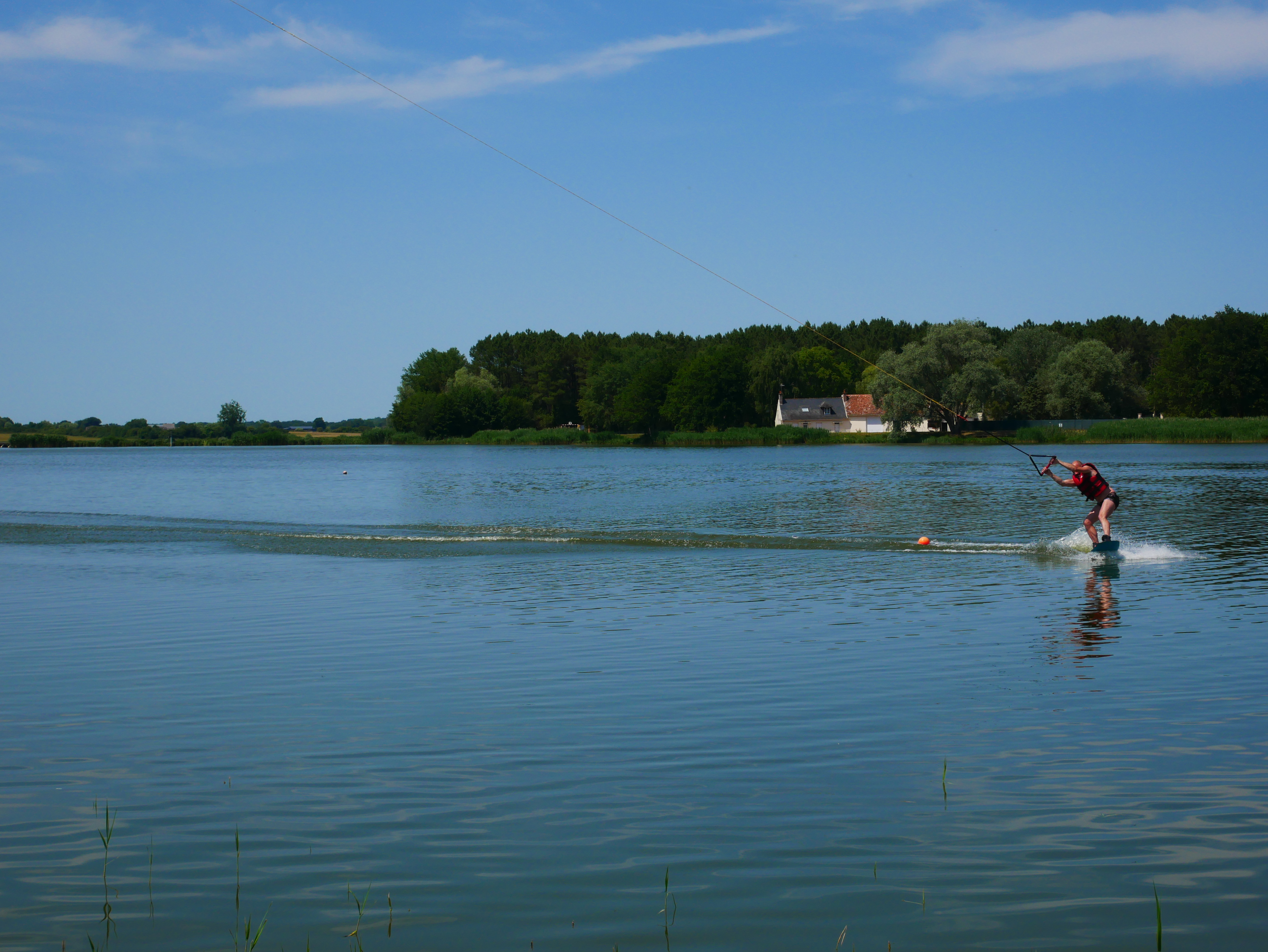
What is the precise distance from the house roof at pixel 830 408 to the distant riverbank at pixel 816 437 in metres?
5.00

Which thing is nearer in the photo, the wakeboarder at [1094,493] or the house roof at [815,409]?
the wakeboarder at [1094,493]

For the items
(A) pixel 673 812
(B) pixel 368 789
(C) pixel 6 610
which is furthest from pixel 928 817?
(C) pixel 6 610

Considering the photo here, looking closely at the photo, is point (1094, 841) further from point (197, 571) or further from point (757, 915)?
point (197, 571)

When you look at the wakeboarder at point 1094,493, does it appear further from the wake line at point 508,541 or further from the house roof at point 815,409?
the house roof at point 815,409

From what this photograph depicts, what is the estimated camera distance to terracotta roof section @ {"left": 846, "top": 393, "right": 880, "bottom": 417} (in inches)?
5595

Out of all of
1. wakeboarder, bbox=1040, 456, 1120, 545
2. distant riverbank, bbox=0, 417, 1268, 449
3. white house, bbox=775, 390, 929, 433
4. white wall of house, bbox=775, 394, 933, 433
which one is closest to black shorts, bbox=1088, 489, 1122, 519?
wakeboarder, bbox=1040, 456, 1120, 545

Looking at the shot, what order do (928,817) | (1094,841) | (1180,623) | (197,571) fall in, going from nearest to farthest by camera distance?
(1094,841), (928,817), (1180,623), (197,571)

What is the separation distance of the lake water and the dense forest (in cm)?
7059

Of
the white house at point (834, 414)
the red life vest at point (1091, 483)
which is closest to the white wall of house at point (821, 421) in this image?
the white house at point (834, 414)

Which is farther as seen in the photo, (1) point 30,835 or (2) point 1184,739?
(2) point 1184,739

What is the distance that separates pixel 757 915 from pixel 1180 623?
10654 mm

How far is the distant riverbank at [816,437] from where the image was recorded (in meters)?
90.9

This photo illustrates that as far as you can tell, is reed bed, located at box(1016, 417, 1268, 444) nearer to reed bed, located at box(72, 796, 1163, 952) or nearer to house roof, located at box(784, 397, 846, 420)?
house roof, located at box(784, 397, 846, 420)

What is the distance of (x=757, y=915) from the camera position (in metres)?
5.43
